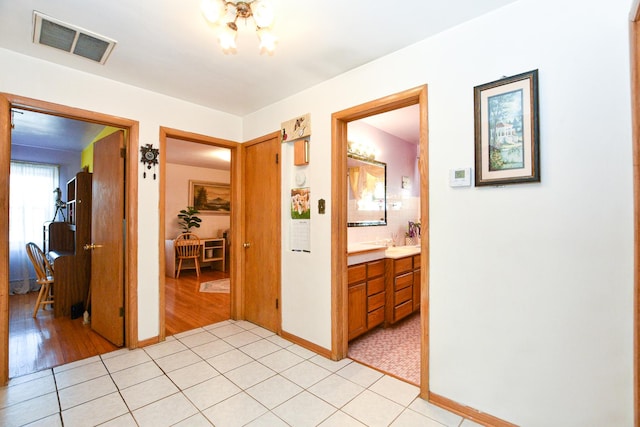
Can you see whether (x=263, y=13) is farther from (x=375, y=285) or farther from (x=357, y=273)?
(x=375, y=285)

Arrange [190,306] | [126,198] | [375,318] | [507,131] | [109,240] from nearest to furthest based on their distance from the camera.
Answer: [507,131], [126,198], [109,240], [375,318], [190,306]

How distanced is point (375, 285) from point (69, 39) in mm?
3203

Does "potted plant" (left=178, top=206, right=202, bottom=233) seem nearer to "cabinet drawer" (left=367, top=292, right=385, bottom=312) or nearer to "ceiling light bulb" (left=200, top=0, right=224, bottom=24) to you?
"cabinet drawer" (left=367, top=292, right=385, bottom=312)

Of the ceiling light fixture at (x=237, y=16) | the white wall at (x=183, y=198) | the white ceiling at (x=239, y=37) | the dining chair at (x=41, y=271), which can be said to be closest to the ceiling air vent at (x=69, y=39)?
the white ceiling at (x=239, y=37)

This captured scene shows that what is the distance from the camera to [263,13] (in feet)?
4.56

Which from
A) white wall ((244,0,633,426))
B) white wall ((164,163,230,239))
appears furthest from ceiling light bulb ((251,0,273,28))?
white wall ((164,163,230,239))

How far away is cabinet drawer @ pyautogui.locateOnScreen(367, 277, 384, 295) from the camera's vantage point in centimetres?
292

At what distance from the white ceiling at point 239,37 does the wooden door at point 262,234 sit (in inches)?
32.0

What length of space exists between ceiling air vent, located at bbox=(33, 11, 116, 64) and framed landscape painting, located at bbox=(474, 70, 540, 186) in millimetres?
2488

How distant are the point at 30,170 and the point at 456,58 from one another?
263 inches

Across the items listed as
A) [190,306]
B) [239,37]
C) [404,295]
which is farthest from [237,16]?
[190,306]

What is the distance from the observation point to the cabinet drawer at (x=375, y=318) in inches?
115

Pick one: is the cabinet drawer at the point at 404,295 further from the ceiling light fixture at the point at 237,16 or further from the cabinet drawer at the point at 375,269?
the ceiling light fixture at the point at 237,16

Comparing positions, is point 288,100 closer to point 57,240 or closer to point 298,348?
point 298,348
